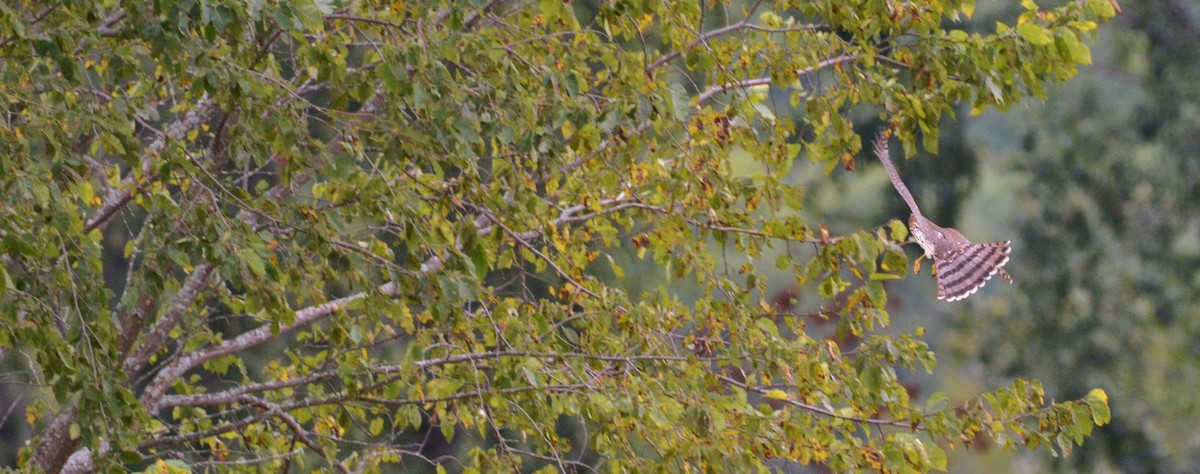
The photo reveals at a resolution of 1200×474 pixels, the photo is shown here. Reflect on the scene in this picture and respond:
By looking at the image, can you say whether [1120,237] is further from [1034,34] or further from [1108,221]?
[1034,34]

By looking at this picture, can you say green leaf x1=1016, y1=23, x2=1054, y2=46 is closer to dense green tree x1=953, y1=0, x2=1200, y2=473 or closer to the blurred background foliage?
the blurred background foliage

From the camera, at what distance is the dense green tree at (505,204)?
3297 mm

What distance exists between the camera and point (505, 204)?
3.75m

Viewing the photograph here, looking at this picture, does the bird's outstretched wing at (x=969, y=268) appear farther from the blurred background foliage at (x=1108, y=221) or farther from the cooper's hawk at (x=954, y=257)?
the blurred background foliage at (x=1108, y=221)

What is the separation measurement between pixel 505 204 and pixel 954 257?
1.34m

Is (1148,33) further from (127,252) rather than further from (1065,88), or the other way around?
(127,252)

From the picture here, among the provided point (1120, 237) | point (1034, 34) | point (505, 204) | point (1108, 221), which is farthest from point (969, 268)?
point (1120, 237)

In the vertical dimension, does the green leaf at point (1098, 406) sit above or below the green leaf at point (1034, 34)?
below

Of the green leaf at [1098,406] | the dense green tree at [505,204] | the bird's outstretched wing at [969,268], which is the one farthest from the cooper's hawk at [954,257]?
the green leaf at [1098,406]

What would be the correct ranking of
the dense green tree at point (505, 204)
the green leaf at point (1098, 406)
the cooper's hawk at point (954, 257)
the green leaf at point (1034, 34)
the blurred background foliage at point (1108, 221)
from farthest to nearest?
the blurred background foliage at point (1108, 221), the cooper's hawk at point (954, 257), the green leaf at point (1098, 406), the green leaf at point (1034, 34), the dense green tree at point (505, 204)

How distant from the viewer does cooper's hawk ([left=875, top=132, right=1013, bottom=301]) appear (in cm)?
403

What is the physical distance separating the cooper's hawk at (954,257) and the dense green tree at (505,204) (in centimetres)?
25

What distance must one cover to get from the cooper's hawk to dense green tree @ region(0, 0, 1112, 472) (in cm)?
25

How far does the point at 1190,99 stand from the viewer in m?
10.3
